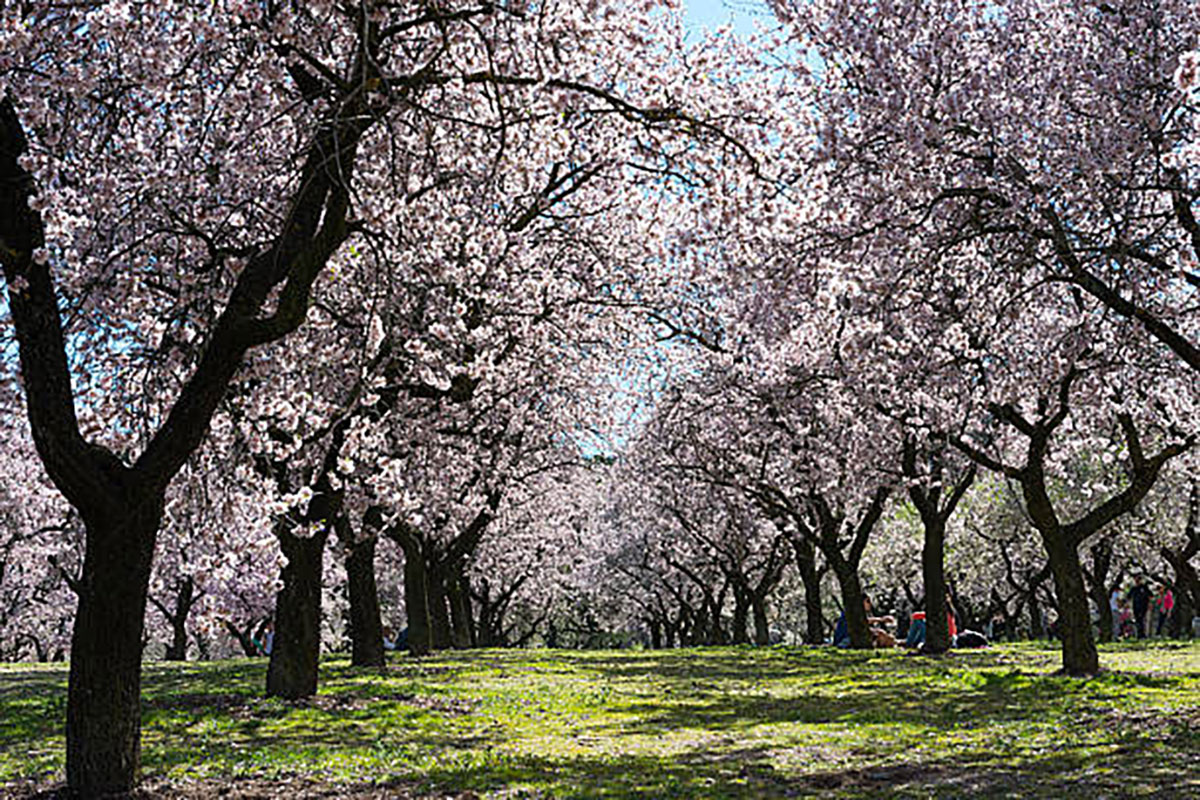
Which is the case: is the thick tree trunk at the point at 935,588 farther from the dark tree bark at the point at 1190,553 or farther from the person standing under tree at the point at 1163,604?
the person standing under tree at the point at 1163,604

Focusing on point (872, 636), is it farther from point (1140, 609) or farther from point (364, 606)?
point (1140, 609)

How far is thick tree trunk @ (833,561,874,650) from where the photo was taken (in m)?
28.8

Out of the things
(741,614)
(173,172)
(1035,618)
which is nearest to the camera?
(173,172)

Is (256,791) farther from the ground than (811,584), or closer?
closer

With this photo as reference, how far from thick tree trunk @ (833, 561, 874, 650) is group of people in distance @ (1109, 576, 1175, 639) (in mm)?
17514

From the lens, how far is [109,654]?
8.27m

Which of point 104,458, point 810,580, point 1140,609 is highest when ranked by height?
point 104,458

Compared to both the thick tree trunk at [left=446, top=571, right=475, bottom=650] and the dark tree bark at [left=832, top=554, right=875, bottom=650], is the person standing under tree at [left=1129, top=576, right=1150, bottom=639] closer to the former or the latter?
the dark tree bark at [left=832, top=554, right=875, bottom=650]

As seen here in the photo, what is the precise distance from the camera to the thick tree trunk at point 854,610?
28828 millimetres

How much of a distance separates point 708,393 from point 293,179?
61.9 feet

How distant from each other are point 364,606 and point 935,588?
12.8 m

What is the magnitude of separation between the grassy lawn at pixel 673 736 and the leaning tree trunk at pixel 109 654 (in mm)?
703

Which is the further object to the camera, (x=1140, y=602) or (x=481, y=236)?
(x=1140, y=602)


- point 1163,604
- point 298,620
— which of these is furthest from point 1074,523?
point 1163,604
